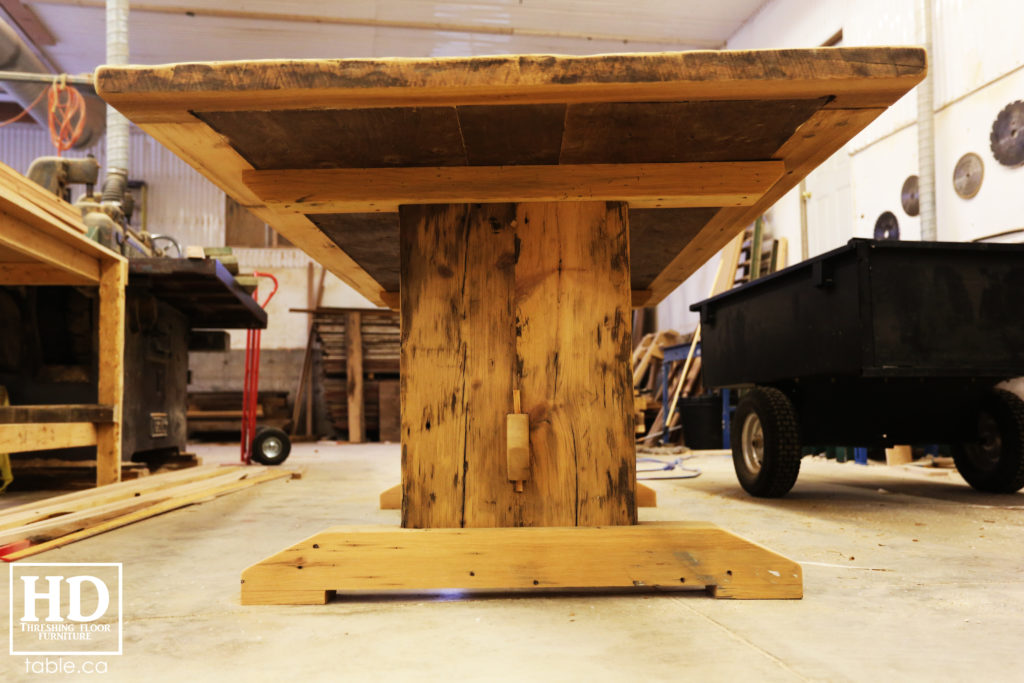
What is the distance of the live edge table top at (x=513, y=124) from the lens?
135cm

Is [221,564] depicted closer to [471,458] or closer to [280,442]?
[471,458]

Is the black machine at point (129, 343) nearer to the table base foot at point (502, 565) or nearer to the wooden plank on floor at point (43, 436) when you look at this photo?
the wooden plank on floor at point (43, 436)

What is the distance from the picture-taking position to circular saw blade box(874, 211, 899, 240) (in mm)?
6605

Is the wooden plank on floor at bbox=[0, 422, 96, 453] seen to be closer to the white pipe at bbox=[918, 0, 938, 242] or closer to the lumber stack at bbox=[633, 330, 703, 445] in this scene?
the lumber stack at bbox=[633, 330, 703, 445]

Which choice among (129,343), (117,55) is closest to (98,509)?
(129,343)

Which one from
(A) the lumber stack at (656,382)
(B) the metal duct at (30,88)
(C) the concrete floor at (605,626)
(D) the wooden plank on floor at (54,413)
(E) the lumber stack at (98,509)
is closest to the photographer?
(C) the concrete floor at (605,626)

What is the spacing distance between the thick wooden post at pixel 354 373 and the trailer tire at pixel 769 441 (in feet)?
26.3

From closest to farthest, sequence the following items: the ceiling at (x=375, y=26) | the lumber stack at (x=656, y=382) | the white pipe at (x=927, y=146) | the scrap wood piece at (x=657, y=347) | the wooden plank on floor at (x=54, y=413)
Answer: the wooden plank on floor at (x=54, y=413), the white pipe at (x=927, y=146), the lumber stack at (x=656, y=382), the scrap wood piece at (x=657, y=347), the ceiling at (x=375, y=26)

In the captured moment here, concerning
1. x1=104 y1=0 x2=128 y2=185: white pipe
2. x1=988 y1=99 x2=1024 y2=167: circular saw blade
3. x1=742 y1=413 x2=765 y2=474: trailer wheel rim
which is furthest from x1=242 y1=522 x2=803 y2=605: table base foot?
x1=104 y1=0 x2=128 y2=185: white pipe

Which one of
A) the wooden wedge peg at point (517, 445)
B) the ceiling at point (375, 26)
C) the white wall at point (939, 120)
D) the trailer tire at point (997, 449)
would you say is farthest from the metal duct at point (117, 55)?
the trailer tire at point (997, 449)

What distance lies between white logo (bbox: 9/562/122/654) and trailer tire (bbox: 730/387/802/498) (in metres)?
2.93

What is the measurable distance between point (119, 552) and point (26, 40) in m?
12.0

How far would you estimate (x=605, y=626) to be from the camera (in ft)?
4.64

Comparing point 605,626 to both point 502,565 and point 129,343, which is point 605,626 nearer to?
point 502,565
